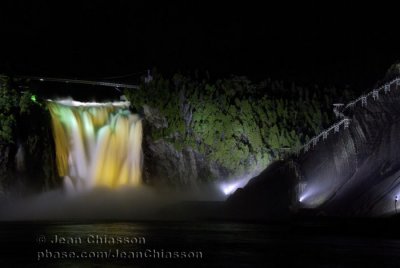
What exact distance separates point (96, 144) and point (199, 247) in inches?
1271

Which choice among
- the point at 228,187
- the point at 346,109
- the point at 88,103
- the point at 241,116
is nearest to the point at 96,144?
the point at 88,103

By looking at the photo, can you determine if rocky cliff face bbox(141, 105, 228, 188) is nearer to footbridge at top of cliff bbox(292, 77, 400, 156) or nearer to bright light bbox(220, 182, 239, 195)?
bright light bbox(220, 182, 239, 195)

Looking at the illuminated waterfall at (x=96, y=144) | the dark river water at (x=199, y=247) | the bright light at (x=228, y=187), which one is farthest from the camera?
the bright light at (x=228, y=187)

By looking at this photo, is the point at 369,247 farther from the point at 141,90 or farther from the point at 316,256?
the point at 141,90

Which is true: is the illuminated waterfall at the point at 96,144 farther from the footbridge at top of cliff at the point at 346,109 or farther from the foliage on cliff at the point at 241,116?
the footbridge at top of cliff at the point at 346,109

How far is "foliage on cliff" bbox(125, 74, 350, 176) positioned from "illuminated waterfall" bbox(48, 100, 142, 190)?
4314 millimetres

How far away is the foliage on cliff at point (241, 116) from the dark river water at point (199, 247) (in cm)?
1904

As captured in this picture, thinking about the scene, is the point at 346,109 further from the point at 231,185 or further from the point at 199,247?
the point at 199,247

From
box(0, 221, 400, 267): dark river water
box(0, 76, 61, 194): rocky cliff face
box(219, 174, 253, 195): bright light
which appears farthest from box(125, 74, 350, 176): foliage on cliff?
box(0, 221, 400, 267): dark river water

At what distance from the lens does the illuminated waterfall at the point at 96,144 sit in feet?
173

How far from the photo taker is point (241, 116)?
51938mm

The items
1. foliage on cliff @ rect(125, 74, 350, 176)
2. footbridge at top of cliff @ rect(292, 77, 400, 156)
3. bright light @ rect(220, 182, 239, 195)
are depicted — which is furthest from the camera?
bright light @ rect(220, 182, 239, 195)

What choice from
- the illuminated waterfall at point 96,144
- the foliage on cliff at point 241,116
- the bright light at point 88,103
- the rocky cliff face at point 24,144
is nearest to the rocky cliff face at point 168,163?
the illuminated waterfall at point 96,144

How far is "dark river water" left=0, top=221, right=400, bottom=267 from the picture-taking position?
19.4 m
